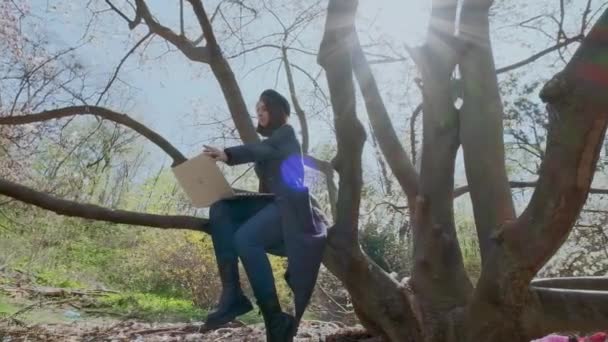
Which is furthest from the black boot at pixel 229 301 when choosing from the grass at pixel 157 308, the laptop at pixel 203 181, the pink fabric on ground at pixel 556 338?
the grass at pixel 157 308

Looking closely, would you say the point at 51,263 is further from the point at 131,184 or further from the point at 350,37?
the point at 350,37

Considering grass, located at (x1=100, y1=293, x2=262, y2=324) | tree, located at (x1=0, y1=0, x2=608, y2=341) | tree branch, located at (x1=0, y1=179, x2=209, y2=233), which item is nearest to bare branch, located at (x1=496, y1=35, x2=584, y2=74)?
tree, located at (x1=0, y1=0, x2=608, y2=341)

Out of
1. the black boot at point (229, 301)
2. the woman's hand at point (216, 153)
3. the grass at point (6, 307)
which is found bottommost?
the grass at point (6, 307)

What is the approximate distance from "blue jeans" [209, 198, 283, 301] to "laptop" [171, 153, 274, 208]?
0.11ft

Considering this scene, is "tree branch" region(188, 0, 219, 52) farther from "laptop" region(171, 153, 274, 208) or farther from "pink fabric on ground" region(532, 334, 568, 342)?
"pink fabric on ground" region(532, 334, 568, 342)

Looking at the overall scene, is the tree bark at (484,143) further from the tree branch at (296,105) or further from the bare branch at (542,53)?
the tree branch at (296,105)

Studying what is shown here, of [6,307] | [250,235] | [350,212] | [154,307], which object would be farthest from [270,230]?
→ [154,307]

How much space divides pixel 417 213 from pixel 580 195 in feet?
3.40

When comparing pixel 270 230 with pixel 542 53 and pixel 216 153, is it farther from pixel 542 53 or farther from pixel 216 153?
pixel 542 53

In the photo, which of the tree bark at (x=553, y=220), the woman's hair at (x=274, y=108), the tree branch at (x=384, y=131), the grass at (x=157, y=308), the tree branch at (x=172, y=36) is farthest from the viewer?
the grass at (x=157, y=308)

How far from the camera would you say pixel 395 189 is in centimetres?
728

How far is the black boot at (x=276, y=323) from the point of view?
2.31 metres

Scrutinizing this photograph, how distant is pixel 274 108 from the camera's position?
252cm

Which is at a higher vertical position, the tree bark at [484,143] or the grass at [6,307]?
the tree bark at [484,143]
